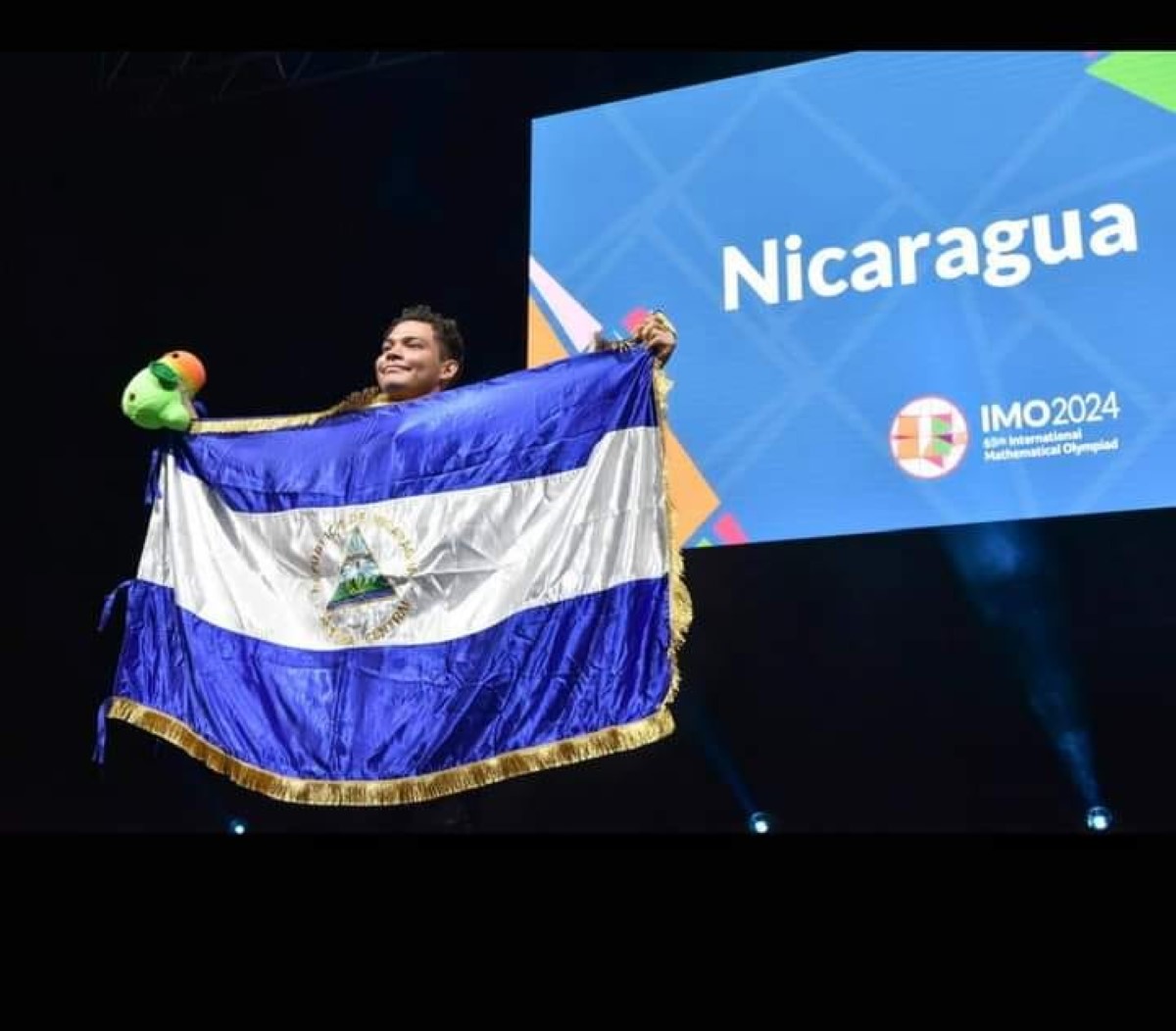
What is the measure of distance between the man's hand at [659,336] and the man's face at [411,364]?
51 centimetres

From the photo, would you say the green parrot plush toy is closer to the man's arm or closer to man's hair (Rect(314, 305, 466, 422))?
man's hair (Rect(314, 305, 466, 422))

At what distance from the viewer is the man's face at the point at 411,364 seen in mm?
3139

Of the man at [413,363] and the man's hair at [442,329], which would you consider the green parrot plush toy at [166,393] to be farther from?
the man's hair at [442,329]

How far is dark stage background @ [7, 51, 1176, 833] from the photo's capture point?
3.42m

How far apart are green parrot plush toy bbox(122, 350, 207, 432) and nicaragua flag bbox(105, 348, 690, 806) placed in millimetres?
142

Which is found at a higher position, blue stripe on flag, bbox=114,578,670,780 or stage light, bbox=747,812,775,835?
blue stripe on flag, bbox=114,578,670,780

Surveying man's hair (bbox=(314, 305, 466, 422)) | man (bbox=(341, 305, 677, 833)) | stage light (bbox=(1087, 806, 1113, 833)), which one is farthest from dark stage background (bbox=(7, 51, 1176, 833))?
man's hair (bbox=(314, 305, 466, 422))

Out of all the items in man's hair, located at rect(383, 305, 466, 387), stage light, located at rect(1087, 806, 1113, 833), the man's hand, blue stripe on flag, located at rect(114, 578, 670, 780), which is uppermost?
man's hair, located at rect(383, 305, 466, 387)

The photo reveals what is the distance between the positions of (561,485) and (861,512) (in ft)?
3.00

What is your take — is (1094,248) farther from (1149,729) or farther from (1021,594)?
(1149,729)

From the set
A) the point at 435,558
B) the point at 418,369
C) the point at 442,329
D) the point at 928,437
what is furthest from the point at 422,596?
the point at 928,437

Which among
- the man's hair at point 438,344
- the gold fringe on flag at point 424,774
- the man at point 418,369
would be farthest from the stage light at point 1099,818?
the man's hair at point 438,344

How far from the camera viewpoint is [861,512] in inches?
137

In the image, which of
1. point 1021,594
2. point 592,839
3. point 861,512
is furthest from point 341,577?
point 1021,594
